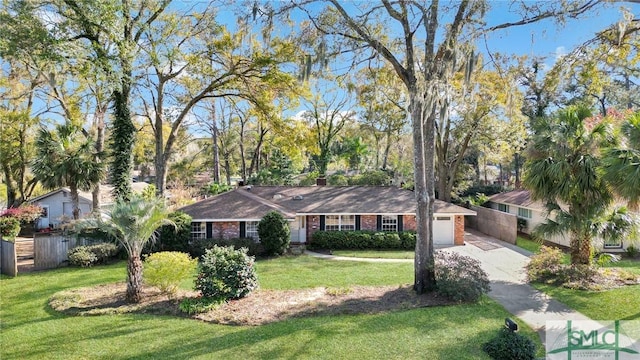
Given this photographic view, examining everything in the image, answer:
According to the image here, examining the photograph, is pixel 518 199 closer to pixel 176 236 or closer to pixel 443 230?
pixel 443 230

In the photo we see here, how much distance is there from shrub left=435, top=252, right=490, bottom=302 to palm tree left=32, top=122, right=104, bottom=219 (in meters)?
16.0

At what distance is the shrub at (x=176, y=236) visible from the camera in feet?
52.2

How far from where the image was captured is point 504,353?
6555mm

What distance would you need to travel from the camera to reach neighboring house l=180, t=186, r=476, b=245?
17578 mm

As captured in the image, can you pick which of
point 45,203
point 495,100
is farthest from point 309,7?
point 45,203

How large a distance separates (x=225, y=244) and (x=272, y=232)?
2248 mm

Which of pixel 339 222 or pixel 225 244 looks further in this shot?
pixel 339 222

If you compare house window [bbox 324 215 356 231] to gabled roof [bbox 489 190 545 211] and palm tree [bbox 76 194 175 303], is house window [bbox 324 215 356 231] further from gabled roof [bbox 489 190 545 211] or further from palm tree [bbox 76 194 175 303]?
palm tree [bbox 76 194 175 303]

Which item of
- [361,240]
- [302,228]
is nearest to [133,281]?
[302,228]

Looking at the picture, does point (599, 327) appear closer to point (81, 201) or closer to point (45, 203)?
point (81, 201)

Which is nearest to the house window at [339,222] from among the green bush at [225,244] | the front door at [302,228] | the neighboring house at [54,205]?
the front door at [302,228]

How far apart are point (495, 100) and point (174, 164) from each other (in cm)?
3458

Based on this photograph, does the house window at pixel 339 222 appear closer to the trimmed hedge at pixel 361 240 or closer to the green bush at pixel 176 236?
the trimmed hedge at pixel 361 240

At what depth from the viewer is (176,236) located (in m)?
16.0
